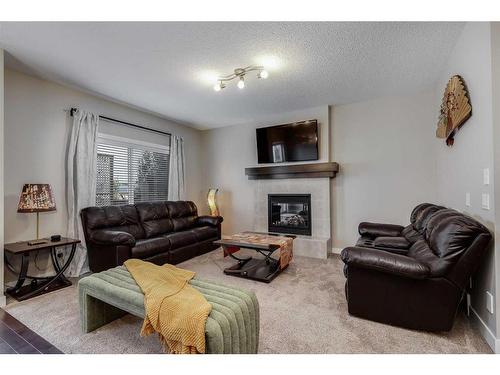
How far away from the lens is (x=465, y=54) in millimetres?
2135

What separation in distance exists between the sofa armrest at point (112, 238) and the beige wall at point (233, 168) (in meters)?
2.57

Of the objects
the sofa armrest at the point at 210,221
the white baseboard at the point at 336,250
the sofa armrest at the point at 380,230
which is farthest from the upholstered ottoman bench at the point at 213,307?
the white baseboard at the point at 336,250

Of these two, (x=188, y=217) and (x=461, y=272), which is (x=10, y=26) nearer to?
(x=188, y=217)

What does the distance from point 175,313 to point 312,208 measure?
11.1 feet

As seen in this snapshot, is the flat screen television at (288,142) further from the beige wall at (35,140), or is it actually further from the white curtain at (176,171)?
the beige wall at (35,140)

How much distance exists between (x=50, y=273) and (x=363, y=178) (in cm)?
484

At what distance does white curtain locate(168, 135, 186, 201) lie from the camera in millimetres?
4898

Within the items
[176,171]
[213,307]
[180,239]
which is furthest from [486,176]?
[176,171]

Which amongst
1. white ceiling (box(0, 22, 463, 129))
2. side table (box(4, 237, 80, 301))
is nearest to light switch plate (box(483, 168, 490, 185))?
white ceiling (box(0, 22, 463, 129))

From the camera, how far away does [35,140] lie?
119 inches

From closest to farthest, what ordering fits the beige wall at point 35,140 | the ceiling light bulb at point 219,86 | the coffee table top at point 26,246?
1. the coffee table top at point 26,246
2. the beige wall at point 35,140
3. the ceiling light bulb at point 219,86

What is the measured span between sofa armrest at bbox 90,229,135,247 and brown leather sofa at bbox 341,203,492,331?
8.47 ft

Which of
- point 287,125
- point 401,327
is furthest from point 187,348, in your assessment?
point 287,125

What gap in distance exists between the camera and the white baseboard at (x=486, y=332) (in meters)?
1.62
